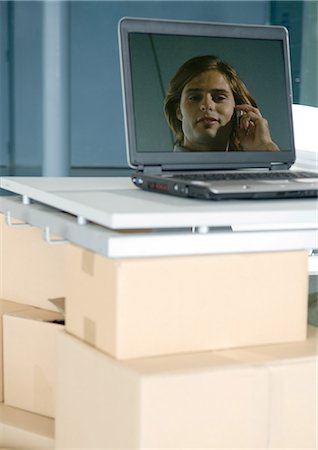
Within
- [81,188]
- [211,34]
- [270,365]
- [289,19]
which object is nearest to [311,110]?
[211,34]

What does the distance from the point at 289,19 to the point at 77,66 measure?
1296 mm

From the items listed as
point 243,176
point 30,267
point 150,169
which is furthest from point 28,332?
point 243,176

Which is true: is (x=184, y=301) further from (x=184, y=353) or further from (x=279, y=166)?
(x=279, y=166)

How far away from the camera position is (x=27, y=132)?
444 cm

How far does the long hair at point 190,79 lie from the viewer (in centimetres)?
121

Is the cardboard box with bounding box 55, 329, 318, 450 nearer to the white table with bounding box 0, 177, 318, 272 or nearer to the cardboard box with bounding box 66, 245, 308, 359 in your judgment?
the cardboard box with bounding box 66, 245, 308, 359

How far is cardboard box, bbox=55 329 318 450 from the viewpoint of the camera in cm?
92

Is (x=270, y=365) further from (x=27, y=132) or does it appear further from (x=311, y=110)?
(x=27, y=132)

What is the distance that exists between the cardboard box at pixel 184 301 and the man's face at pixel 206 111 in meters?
0.28

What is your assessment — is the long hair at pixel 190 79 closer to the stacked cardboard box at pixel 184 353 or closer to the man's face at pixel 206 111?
the man's face at pixel 206 111

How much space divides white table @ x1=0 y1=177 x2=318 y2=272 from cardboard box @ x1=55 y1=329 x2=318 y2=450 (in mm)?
144

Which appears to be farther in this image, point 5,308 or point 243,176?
point 5,308

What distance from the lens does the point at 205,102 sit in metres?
1.22

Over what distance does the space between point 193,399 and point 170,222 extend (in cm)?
23
